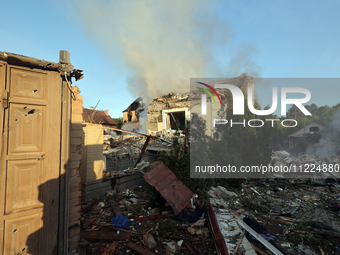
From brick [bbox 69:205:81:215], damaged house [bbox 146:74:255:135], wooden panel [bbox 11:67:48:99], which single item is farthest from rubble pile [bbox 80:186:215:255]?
damaged house [bbox 146:74:255:135]

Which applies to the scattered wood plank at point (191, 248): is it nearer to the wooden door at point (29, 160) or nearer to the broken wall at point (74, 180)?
the broken wall at point (74, 180)

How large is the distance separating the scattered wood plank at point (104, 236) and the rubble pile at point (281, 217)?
2.10 meters

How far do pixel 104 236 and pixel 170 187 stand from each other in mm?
1897

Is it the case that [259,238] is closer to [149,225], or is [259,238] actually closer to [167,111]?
[149,225]

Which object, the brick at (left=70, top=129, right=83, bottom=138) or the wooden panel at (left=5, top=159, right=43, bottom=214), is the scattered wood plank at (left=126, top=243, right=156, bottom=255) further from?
the brick at (left=70, top=129, right=83, bottom=138)

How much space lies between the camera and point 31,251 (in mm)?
2289

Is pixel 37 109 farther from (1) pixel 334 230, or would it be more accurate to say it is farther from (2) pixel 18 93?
(1) pixel 334 230

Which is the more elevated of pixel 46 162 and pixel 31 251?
pixel 46 162

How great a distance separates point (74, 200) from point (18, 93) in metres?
1.68

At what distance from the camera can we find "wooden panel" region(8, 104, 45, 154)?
2.20 meters

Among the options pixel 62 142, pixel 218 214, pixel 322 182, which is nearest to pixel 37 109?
pixel 62 142

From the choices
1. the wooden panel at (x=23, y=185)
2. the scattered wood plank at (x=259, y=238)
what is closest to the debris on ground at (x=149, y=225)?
the scattered wood plank at (x=259, y=238)

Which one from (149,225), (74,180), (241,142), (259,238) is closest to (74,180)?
(74,180)

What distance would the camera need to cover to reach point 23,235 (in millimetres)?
2238
